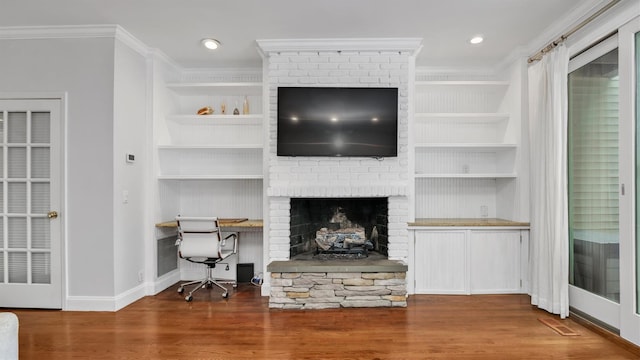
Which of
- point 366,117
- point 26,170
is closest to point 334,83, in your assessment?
point 366,117

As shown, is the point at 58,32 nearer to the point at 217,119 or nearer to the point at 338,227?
the point at 217,119

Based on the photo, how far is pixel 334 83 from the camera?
12.8ft

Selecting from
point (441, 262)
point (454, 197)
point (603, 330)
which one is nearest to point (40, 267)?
point (441, 262)

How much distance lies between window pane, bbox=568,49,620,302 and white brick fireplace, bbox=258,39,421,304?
4.89 feet

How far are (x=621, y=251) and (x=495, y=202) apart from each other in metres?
1.86

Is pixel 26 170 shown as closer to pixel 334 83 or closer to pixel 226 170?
pixel 226 170

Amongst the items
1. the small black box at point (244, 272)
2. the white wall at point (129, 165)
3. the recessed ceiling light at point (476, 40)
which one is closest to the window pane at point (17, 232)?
the white wall at point (129, 165)

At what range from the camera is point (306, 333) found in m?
2.97

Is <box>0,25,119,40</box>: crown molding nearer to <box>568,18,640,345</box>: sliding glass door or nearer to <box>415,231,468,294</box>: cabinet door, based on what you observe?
<box>415,231,468,294</box>: cabinet door

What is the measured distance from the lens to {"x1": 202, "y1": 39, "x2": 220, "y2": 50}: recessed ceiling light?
12.6 feet

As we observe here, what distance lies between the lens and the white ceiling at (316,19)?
10.1ft

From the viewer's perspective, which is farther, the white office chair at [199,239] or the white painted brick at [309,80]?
the white painted brick at [309,80]

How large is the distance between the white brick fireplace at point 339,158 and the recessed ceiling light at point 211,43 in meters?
0.46

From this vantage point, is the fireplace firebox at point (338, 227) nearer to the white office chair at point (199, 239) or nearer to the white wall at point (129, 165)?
the white office chair at point (199, 239)
